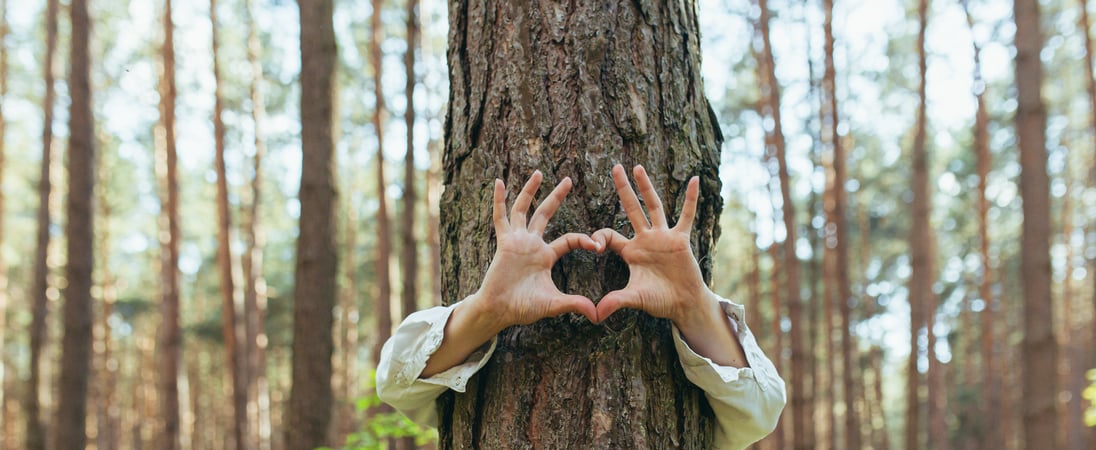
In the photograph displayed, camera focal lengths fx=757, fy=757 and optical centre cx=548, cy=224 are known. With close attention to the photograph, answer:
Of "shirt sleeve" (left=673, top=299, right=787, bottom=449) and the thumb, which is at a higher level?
the thumb

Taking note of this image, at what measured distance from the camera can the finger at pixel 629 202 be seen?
63.2 inches

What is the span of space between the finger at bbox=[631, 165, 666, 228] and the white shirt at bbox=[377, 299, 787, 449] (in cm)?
25

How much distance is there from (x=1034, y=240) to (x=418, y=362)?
5.61 m

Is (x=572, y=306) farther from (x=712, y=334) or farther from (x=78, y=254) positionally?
(x=78, y=254)

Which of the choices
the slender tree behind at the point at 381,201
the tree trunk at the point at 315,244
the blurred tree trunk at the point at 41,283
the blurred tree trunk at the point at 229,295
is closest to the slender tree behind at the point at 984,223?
the slender tree behind at the point at 381,201

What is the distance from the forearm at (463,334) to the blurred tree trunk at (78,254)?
19.1 ft

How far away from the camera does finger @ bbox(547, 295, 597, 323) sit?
155cm

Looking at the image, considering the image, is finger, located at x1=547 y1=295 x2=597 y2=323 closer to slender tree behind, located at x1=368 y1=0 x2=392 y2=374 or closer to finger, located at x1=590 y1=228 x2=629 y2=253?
finger, located at x1=590 y1=228 x2=629 y2=253

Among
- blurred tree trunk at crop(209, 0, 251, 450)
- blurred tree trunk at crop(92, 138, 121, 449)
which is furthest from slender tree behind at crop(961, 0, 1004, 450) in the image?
blurred tree trunk at crop(92, 138, 121, 449)

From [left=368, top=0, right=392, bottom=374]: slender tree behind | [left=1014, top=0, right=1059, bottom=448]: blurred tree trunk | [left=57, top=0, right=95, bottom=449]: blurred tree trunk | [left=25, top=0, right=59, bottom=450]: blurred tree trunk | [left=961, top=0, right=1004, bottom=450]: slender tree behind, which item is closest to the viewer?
[left=1014, top=0, right=1059, bottom=448]: blurred tree trunk

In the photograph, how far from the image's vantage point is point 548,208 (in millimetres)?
1609

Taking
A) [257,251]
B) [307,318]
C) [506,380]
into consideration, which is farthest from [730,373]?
[257,251]

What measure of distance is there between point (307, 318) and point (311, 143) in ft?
4.39

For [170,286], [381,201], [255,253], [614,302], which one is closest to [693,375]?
[614,302]
